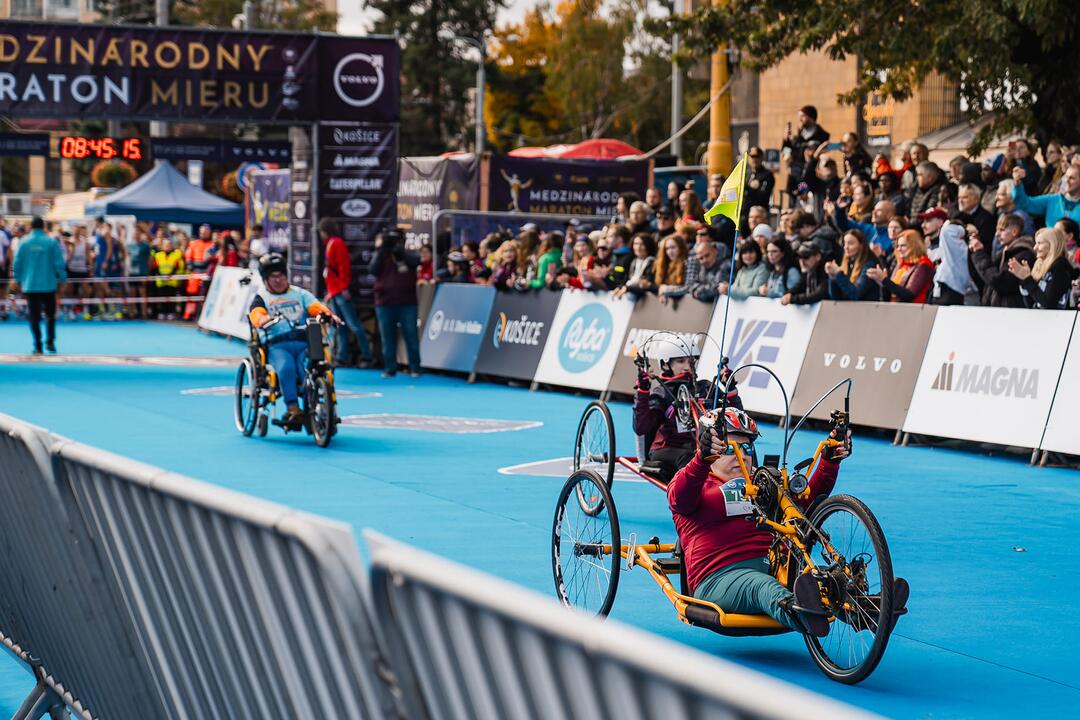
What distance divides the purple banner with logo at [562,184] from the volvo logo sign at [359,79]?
812 cm

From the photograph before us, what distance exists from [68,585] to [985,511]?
786 cm

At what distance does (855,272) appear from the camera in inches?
649

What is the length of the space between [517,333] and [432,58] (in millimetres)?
52510

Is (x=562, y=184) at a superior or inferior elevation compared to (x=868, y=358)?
superior

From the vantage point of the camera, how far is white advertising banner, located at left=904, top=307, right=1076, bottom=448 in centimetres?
1394

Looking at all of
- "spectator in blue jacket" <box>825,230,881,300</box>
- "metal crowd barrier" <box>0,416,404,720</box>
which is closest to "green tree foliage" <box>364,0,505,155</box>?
"spectator in blue jacket" <box>825,230,881,300</box>

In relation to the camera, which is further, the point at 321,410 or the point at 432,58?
the point at 432,58

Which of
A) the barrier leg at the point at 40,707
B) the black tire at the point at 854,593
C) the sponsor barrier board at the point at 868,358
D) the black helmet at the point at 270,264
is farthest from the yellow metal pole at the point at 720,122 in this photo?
the barrier leg at the point at 40,707

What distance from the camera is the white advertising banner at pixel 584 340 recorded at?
19547 millimetres

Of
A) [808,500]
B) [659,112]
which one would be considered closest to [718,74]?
[808,500]

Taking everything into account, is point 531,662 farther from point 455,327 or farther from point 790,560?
point 455,327

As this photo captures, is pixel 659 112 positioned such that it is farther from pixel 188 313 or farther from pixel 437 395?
pixel 437 395

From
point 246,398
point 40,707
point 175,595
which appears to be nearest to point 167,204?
point 246,398

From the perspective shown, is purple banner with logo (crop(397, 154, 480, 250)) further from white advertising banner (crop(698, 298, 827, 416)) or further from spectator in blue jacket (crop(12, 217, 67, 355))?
white advertising banner (crop(698, 298, 827, 416))
